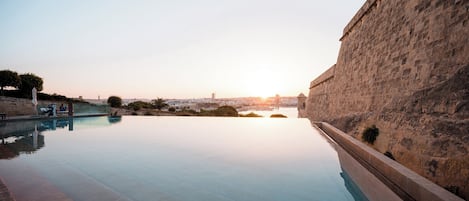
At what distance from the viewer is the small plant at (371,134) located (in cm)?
570

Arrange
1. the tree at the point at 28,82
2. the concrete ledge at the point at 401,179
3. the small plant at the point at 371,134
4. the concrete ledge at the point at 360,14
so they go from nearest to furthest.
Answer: the concrete ledge at the point at 401,179 < the small plant at the point at 371,134 < the concrete ledge at the point at 360,14 < the tree at the point at 28,82

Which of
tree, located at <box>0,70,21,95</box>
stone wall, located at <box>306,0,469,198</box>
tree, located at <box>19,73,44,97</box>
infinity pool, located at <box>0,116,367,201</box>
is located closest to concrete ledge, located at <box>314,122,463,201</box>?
stone wall, located at <box>306,0,469,198</box>

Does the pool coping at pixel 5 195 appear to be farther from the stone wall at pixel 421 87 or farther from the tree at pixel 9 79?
the tree at pixel 9 79

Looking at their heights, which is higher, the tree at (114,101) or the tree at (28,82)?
the tree at (28,82)

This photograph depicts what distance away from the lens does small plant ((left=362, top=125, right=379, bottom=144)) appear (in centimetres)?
570

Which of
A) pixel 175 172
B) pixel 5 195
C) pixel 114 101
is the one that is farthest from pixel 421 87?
pixel 114 101

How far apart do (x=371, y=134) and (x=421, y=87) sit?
1.99 metres

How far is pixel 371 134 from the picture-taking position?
5.81 metres

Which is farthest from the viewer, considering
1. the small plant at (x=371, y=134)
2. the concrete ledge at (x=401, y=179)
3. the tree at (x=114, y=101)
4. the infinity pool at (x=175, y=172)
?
the tree at (x=114, y=101)

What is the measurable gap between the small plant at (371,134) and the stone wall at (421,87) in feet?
0.63

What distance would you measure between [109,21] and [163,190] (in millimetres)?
13371

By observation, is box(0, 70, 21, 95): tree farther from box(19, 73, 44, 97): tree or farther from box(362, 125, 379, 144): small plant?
box(362, 125, 379, 144): small plant

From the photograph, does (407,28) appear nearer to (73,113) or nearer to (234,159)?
(234,159)

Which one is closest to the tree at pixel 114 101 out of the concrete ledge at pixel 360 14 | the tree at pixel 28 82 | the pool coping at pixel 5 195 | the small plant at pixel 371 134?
the tree at pixel 28 82
